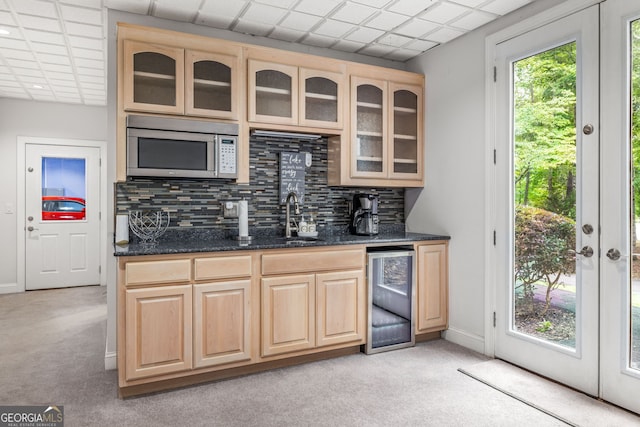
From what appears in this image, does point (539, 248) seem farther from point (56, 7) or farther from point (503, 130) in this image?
point (56, 7)

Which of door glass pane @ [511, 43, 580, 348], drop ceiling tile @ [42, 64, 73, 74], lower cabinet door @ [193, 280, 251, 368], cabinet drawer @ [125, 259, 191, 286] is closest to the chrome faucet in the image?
lower cabinet door @ [193, 280, 251, 368]

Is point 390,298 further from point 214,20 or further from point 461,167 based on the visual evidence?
point 214,20

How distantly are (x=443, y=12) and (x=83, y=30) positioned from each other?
2.77 metres

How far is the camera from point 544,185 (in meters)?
2.83

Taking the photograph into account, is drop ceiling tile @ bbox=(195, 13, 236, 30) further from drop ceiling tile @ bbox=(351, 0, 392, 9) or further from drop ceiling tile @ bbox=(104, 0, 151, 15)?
drop ceiling tile @ bbox=(351, 0, 392, 9)

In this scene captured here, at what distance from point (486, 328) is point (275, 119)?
2273 millimetres

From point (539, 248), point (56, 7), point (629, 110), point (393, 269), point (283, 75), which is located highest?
point (56, 7)

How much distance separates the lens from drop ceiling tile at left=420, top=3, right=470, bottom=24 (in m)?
2.95

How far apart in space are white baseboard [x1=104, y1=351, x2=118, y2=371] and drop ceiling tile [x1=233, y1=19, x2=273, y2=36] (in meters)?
2.59

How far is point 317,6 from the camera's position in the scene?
2.96 metres

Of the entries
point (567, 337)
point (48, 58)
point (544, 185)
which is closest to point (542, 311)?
point (567, 337)

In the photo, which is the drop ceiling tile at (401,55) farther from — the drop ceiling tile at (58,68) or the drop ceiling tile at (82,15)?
the drop ceiling tile at (58,68)

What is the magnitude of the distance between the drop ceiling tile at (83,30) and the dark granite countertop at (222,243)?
175cm

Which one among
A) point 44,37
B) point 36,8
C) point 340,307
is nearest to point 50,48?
point 44,37
